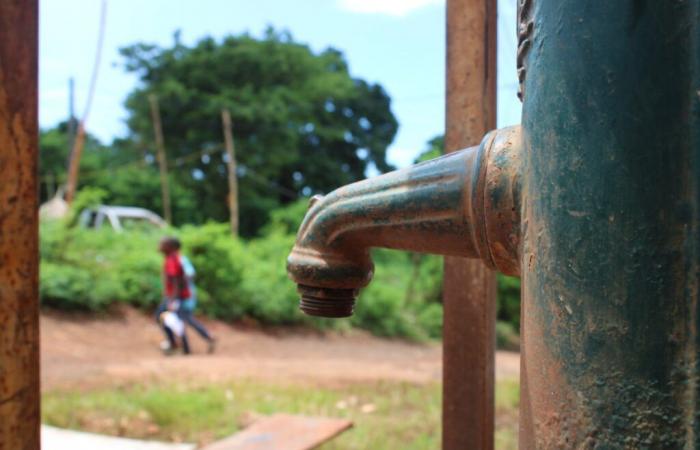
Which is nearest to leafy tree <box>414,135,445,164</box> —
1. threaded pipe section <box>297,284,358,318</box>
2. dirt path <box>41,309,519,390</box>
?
dirt path <box>41,309,519,390</box>

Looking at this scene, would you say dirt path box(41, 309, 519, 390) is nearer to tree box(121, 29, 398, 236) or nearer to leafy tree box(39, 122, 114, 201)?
tree box(121, 29, 398, 236)

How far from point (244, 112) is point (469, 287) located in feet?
64.5

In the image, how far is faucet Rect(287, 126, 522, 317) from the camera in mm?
1067

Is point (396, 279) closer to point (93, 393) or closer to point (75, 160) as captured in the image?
point (75, 160)

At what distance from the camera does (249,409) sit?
526 centimetres

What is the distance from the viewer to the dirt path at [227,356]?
6.77 metres

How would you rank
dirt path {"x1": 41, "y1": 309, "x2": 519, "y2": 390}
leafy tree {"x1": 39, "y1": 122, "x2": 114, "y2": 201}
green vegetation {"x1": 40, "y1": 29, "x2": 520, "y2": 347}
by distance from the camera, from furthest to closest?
1. leafy tree {"x1": 39, "y1": 122, "x2": 114, "y2": 201}
2. green vegetation {"x1": 40, "y1": 29, "x2": 520, "y2": 347}
3. dirt path {"x1": 41, "y1": 309, "x2": 519, "y2": 390}

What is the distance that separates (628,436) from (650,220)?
0.26 metres

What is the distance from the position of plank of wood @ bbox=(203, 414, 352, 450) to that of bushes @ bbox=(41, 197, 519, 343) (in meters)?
6.06

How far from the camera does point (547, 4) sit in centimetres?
95

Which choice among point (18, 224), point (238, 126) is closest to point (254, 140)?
point (238, 126)

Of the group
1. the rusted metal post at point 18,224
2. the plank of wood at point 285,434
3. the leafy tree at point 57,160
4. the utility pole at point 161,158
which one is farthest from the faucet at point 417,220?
the leafy tree at point 57,160

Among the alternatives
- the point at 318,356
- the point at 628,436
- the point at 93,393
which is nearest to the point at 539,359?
the point at 628,436

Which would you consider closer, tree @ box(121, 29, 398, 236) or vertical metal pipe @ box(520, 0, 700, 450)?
vertical metal pipe @ box(520, 0, 700, 450)
